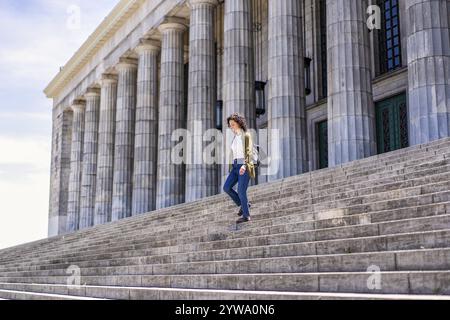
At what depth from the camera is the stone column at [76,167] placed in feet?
150

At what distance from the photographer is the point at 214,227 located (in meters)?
13.6

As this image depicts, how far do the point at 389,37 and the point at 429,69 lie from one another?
958 cm

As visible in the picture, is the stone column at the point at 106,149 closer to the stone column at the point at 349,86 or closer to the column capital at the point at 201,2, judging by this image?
the column capital at the point at 201,2

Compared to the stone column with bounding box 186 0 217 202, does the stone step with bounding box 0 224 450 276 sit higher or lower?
lower

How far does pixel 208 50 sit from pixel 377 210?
20036 mm

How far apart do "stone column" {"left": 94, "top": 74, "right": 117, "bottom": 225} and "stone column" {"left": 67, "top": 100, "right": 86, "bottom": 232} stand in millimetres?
5730

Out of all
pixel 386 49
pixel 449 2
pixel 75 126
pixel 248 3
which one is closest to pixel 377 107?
pixel 386 49

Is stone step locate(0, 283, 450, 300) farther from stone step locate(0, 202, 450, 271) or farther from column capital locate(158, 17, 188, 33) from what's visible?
column capital locate(158, 17, 188, 33)

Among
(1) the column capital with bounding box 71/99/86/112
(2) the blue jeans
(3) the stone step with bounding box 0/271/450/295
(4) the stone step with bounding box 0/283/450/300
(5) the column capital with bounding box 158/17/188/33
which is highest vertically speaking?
(5) the column capital with bounding box 158/17/188/33

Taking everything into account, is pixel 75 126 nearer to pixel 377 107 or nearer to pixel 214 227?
pixel 377 107

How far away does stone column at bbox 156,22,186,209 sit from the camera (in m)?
31.3

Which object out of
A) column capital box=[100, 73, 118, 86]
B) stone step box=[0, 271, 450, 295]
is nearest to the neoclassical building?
column capital box=[100, 73, 118, 86]

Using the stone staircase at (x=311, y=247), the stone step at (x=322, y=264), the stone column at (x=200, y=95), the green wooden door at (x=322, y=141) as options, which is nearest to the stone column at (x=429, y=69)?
the stone staircase at (x=311, y=247)

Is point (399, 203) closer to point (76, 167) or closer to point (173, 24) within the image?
point (173, 24)
